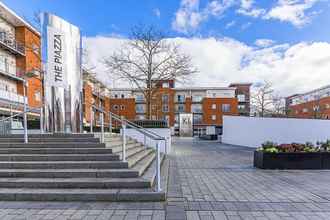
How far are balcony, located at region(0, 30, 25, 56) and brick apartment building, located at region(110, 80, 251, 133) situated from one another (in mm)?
26447

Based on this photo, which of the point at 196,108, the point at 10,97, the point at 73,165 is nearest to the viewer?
the point at 73,165

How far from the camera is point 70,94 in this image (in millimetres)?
7594

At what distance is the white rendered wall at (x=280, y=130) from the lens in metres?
14.0

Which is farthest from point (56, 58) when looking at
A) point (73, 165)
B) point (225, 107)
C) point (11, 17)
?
point (225, 107)

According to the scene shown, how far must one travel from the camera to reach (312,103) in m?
49.1

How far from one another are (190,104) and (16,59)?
35195mm

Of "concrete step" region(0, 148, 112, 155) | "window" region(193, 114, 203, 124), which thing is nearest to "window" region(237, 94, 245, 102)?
"window" region(193, 114, 203, 124)

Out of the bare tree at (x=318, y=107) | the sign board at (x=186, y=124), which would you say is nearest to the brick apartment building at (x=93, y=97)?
the sign board at (x=186, y=124)

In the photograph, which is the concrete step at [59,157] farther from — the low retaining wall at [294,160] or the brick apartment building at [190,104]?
the brick apartment building at [190,104]

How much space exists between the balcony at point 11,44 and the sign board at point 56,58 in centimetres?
1847

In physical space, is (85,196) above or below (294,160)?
above

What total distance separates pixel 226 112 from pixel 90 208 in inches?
1817

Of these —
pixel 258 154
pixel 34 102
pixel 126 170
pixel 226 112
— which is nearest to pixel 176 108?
pixel 226 112

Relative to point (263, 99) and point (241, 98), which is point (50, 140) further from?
point (241, 98)
